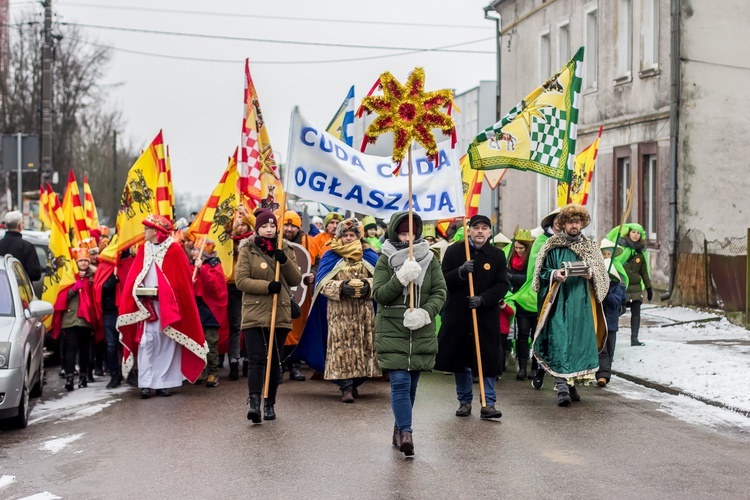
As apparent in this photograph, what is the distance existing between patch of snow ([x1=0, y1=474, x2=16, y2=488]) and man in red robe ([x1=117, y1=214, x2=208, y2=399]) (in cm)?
403

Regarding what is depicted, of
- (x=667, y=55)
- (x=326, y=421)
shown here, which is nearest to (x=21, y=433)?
(x=326, y=421)

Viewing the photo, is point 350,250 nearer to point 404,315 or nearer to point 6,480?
point 404,315

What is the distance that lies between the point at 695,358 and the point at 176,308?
19.4 feet

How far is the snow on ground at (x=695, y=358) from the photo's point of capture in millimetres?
12453

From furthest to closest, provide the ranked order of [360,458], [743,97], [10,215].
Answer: [743,97] → [10,215] → [360,458]

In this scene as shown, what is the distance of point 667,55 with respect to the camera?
82.5 feet

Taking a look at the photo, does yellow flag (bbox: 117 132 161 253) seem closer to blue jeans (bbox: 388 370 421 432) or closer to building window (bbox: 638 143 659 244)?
blue jeans (bbox: 388 370 421 432)

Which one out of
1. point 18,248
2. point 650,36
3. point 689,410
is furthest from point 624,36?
point 689,410

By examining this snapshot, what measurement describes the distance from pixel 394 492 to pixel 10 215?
27.3 feet

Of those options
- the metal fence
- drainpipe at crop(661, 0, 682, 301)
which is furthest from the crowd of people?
drainpipe at crop(661, 0, 682, 301)

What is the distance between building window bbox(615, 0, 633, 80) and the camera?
27266 mm

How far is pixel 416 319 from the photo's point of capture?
362 inches

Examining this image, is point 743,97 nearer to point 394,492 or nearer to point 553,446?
point 553,446

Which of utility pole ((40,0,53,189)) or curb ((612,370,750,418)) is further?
utility pole ((40,0,53,189))
